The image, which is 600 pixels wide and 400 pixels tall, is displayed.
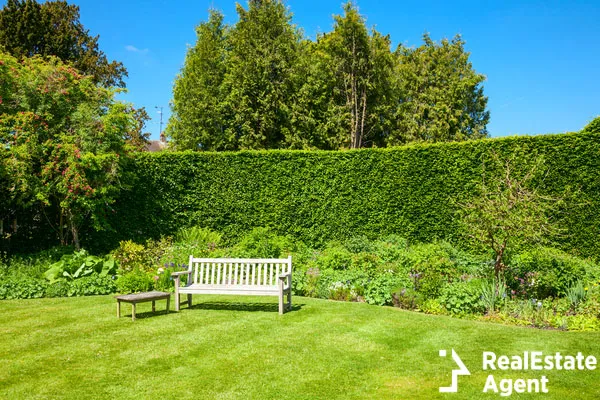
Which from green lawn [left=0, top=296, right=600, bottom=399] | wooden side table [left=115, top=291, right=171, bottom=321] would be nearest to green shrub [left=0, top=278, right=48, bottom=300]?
green lawn [left=0, top=296, right=600, bottom=399]

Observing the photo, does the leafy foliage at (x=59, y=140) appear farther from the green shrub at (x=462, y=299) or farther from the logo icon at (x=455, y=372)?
the logo icon at (x=455, y=372)

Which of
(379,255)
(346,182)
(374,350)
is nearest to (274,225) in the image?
(346,182)

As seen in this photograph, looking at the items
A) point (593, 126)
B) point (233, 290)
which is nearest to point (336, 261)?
point (233, 290)

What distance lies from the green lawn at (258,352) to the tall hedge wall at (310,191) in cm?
539

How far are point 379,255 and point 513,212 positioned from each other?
3453 mm

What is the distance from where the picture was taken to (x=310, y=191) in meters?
14.0

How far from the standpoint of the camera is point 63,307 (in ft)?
28.0

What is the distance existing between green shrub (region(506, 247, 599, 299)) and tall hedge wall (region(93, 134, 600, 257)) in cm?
322

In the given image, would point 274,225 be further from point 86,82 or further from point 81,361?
point 81,361

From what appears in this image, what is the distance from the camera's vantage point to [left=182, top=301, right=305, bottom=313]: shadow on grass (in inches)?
336

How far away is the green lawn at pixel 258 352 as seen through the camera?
15.3 ft

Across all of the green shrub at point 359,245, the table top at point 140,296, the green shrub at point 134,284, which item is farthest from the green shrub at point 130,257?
the green shrub at point 359,245

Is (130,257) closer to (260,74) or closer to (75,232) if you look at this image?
(75,232)

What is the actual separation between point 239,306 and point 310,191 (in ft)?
19.2
